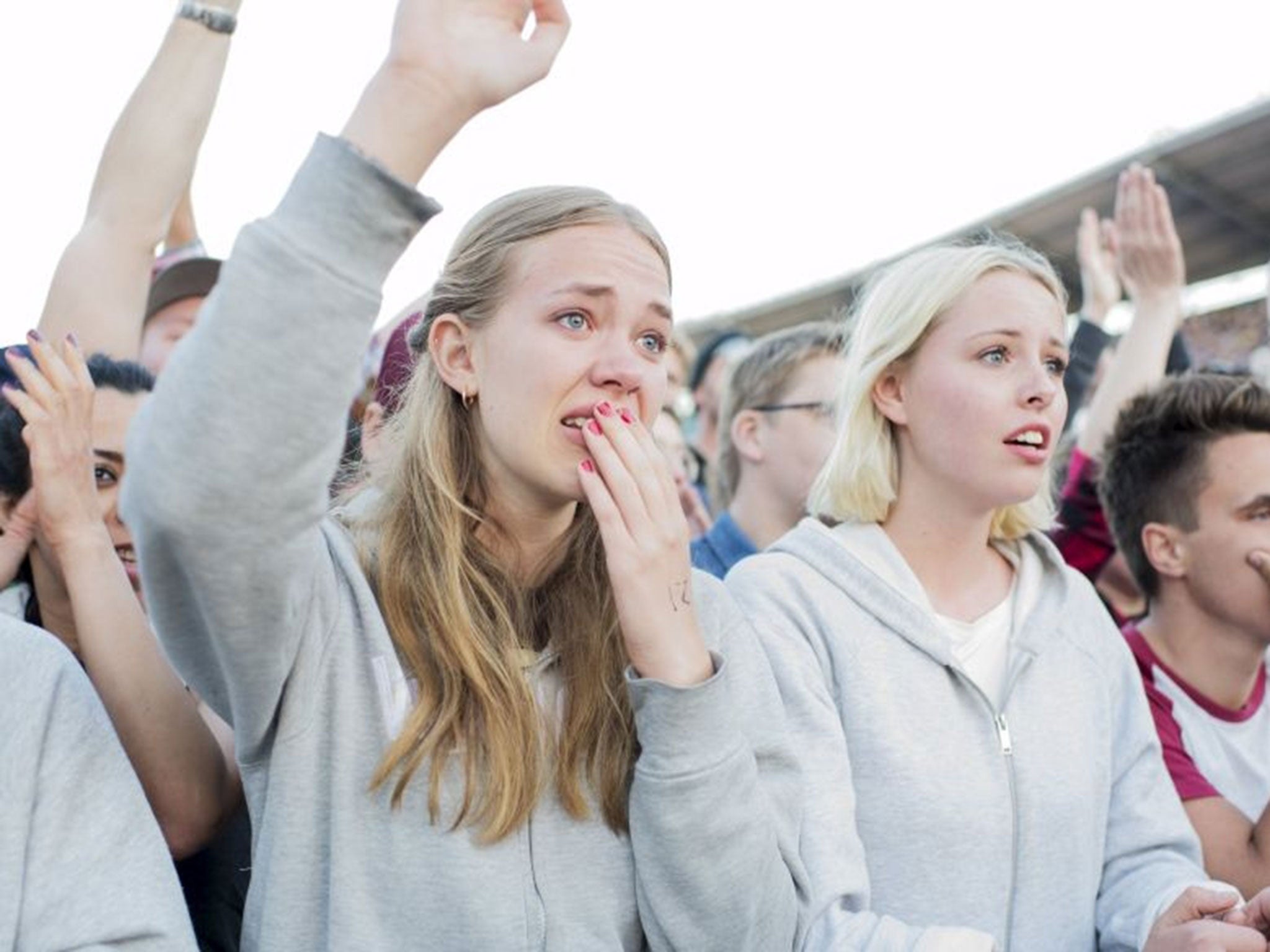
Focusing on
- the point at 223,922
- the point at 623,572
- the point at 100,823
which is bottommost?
the point at 223,922

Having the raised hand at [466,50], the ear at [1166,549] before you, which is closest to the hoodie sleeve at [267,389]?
the raised hand at [466,50]

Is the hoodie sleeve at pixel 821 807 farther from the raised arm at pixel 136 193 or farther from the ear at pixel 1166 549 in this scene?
the raised arm at pixel 136 193

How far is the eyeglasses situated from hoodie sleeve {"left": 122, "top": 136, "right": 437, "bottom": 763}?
2822mm

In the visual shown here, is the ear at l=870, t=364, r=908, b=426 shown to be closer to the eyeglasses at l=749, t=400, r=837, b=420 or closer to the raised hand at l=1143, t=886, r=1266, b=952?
the raised hand at l=1143, t=886, r=1266, b=952

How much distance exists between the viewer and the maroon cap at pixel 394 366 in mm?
2945

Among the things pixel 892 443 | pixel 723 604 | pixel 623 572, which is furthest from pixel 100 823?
pixel 892 443

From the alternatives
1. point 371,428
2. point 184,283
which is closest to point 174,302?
point 184,283

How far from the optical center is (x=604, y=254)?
2.01 m

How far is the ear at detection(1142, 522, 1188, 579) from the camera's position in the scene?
10.8 feet

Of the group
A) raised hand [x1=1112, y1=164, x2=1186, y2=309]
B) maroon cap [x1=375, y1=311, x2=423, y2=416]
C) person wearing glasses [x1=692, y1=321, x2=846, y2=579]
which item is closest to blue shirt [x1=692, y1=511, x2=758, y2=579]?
person wearing glasses [x1=692, y1=321, x2=846, y2=579]

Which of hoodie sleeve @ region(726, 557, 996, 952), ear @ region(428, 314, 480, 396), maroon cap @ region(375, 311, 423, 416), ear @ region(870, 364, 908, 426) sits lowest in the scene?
hoodie sleeve @ region(726, 557, 996, 952)

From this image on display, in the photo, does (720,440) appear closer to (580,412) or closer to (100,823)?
(580,412)

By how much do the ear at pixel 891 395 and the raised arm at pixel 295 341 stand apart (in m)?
1.41

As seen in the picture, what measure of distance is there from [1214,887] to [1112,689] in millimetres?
493
